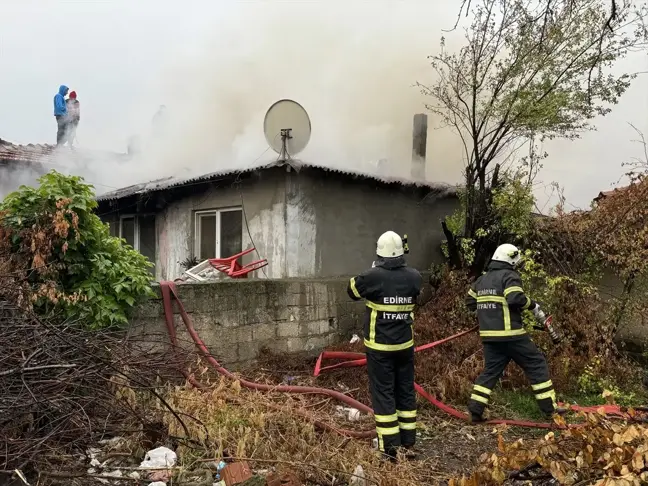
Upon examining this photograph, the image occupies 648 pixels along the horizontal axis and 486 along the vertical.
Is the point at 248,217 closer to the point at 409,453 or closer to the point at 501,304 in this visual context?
the point at 501,304

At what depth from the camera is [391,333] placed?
4480 millimetres

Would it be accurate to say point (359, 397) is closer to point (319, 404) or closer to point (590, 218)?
point (319, 404)

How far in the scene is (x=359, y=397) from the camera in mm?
5766

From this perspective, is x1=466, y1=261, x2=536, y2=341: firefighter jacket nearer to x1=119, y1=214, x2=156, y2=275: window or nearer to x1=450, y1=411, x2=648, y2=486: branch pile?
x1=450, y1=411, x2=648, y2=486: branch pile

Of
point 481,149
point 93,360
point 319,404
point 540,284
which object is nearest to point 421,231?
point 481,149

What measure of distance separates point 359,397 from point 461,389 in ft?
3.69

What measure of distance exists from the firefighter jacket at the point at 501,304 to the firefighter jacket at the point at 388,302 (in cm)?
121

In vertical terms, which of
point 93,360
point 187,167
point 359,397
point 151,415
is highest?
point 187,167

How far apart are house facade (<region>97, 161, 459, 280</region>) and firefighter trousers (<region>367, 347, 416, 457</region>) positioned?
145 inches

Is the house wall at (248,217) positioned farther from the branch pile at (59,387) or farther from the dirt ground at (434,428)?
the branch pile at (59,387)

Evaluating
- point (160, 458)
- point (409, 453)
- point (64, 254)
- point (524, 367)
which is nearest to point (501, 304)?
point (524, 367)

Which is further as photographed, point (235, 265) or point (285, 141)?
point (285, 141)

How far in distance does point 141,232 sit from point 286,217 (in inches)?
153

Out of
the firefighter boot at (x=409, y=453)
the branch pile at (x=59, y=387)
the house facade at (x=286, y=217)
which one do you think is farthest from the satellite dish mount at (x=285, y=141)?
the firefighter boot at (x=409, y=453)
